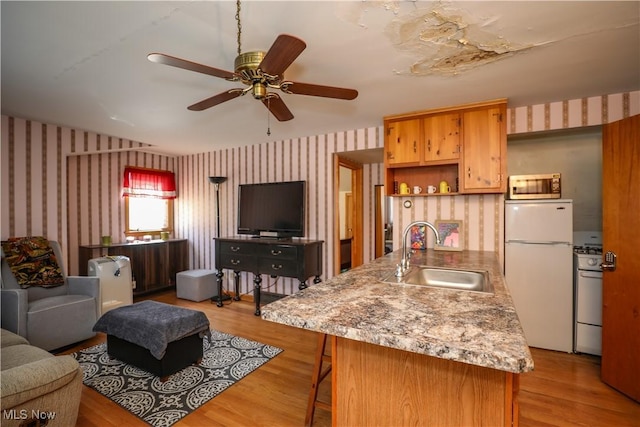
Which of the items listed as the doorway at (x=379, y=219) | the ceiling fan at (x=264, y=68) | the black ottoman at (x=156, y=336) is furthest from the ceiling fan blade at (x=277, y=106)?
the doorway at (x=379, y=219)

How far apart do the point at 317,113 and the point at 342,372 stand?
2.59 metres

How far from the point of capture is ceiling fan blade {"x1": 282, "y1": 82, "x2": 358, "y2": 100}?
5.81 feet

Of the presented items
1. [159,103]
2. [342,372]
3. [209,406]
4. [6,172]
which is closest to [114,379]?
[209,406]

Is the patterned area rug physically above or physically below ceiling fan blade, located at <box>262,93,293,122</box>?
below

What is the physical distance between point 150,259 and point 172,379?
283cm

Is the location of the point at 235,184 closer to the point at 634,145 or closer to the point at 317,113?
the point at 317,113

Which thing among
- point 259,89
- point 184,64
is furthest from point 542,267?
point 184,64

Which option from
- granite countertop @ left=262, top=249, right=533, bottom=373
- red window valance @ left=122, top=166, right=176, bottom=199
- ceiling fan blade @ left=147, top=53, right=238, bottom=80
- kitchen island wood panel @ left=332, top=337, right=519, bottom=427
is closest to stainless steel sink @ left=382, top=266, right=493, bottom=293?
granite countertop @ left=262, top=249, right=533, bottom=373

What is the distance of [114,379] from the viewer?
91.7 inches

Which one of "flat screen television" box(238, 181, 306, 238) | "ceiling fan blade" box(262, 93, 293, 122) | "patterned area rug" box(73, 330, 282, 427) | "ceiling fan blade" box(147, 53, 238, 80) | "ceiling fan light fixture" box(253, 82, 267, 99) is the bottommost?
"patterned area rug" box(73, 330, 282, 427)

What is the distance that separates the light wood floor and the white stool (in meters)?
1.66

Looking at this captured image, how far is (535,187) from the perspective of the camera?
3.01 m

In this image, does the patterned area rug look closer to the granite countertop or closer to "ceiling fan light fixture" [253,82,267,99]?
the granite countertop

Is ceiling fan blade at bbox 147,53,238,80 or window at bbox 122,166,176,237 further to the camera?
window at bbox 122,166,176,237
